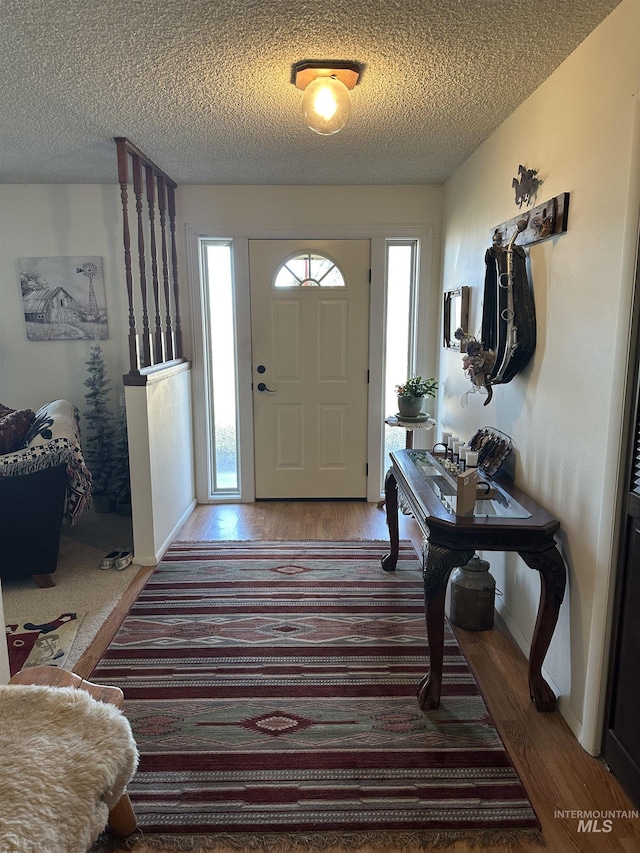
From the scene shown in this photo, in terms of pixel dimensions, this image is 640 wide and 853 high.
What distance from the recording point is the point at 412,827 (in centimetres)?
155

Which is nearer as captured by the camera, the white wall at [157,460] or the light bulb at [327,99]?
the light bulb at [327,99]

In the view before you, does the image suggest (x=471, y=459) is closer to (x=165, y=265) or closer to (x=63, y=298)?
(x=165, y=265)

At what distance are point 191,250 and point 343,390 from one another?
1479 millimetres

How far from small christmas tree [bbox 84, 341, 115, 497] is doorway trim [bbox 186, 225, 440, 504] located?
0.62 metres

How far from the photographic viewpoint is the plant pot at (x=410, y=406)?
147 inches

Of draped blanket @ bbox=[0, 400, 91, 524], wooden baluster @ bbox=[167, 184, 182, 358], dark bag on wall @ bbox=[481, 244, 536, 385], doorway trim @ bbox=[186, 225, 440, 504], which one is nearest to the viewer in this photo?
dark bag on wall @ bbox=[481, 244, 536, 385]

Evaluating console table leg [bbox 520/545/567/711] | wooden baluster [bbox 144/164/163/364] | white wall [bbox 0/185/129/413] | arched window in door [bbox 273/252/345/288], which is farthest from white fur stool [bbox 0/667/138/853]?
arched window in door [bbox 273/252/345/288]

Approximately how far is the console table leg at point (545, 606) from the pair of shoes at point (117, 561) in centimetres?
219

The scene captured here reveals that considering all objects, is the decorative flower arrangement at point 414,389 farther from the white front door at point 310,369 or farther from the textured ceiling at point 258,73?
the textured ceiling at point 258,73

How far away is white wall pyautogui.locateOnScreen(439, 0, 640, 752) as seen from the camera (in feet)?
5.41

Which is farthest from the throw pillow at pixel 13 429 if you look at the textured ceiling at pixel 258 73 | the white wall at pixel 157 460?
the textured ceiling at pixel 258 73

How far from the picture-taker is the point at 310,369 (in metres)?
4.22

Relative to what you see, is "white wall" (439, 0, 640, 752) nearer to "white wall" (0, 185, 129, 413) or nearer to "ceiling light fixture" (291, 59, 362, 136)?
"ceiling light fixture" (291, 59, 362, 136)

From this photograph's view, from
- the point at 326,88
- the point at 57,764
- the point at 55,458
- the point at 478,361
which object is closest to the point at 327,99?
the point at 326,88
